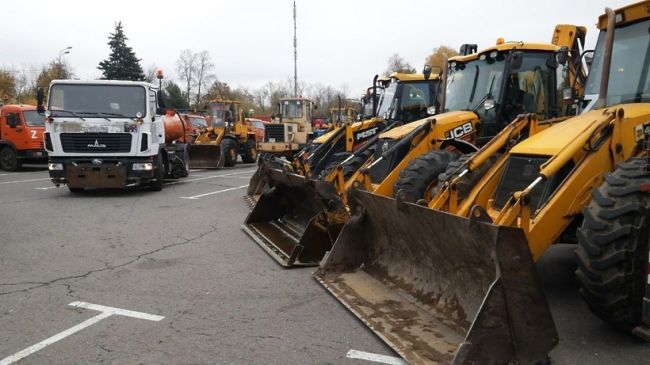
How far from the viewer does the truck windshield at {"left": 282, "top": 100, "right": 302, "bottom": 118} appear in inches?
942

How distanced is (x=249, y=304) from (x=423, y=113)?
782cm

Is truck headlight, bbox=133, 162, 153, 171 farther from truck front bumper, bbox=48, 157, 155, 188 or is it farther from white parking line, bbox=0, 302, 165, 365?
white parking line, bbox=0, 302, 165, 365

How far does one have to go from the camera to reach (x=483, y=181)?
5227mm

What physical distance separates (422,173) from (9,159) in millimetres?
18296

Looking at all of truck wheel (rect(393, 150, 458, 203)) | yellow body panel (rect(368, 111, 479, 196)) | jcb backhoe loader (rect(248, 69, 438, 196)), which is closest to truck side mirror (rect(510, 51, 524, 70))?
yellow body panel (rect(368, 111, 479, 196))

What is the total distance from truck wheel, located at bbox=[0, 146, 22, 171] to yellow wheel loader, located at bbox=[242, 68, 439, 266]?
39.2 ft

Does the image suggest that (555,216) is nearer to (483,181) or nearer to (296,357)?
(483,181)

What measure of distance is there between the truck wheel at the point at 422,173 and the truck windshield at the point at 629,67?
78.1 inches

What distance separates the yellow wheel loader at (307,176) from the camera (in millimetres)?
7082

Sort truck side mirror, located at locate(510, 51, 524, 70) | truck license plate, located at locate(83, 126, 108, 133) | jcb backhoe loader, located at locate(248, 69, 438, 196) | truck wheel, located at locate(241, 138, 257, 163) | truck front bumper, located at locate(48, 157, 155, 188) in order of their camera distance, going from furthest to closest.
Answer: truck wheel, located at locate(241, 138, 257, 163) → truck front bumper, located at locate(48, 157, 155, 188) → truck license plate, located at locate(83, 126, 108, 133) → jcb backhoe loader, located at locate(248, 69, 438, 196) → truck side mirror, located at locate(510, 51, 524, 70)

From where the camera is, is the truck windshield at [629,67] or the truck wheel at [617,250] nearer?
the truck wheel at [617,250]

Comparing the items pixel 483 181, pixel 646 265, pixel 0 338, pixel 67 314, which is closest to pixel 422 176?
pixel 483 181

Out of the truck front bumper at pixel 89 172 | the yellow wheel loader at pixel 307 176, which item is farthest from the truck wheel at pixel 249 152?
the truck front bumper at pixel 89 172

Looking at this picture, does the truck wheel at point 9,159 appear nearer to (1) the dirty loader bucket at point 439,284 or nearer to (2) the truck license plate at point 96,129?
(2) the truck license plate at point 96,129
